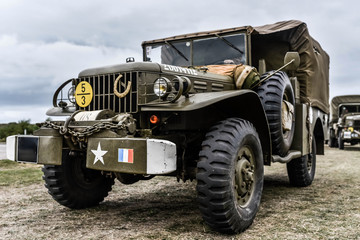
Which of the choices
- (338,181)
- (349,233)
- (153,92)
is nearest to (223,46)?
(153,92)

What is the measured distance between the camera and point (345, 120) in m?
16.5

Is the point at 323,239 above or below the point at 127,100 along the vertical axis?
below

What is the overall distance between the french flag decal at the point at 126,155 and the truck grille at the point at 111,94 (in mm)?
615

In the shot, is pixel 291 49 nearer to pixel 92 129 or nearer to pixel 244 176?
pixel 244 176

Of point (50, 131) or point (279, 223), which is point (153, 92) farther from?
point (279, 223)

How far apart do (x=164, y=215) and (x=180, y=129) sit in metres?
1.08

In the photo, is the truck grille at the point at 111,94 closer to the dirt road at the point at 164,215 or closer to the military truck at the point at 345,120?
the dirt road at the point at 164,215

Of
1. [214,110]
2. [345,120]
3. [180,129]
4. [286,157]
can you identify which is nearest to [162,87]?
[180,129]

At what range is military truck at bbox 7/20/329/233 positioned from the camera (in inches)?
125

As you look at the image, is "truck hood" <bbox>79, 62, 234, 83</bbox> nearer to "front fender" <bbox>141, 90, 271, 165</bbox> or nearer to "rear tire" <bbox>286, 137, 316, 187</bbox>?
"front fender" <bbox>141, 90, 271, 165</bbox>

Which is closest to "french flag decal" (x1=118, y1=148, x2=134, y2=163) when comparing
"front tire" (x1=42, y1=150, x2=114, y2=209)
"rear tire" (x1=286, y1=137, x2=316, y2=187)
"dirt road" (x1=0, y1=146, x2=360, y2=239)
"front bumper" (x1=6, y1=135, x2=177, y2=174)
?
"front bumper" (x1=6, y1=135, x2=177, y2=174)

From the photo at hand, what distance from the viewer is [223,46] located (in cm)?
518

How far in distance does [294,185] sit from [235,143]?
10.8 feet

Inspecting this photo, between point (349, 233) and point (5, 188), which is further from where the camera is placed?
point (5, 188)
